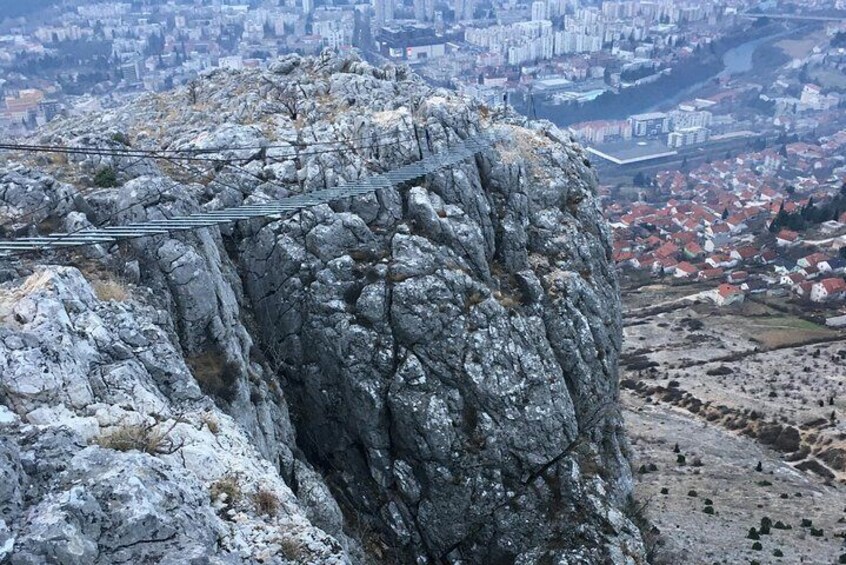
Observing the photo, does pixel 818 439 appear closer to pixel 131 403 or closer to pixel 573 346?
pixel 573 346

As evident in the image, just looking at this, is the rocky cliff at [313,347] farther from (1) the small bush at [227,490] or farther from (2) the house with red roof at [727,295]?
(2) the house with red roof at [727,295]

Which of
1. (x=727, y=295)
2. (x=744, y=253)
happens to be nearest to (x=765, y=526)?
(x=727, y=295)

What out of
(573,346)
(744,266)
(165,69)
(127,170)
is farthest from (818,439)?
(165,69)

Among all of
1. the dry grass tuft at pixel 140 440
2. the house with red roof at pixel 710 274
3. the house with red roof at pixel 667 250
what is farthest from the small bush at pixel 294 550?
the house with red roof at pixel 667 250

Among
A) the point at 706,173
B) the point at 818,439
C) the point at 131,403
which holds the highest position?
the point at 131,403

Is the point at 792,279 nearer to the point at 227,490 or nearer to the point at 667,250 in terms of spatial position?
the point at 667,250
